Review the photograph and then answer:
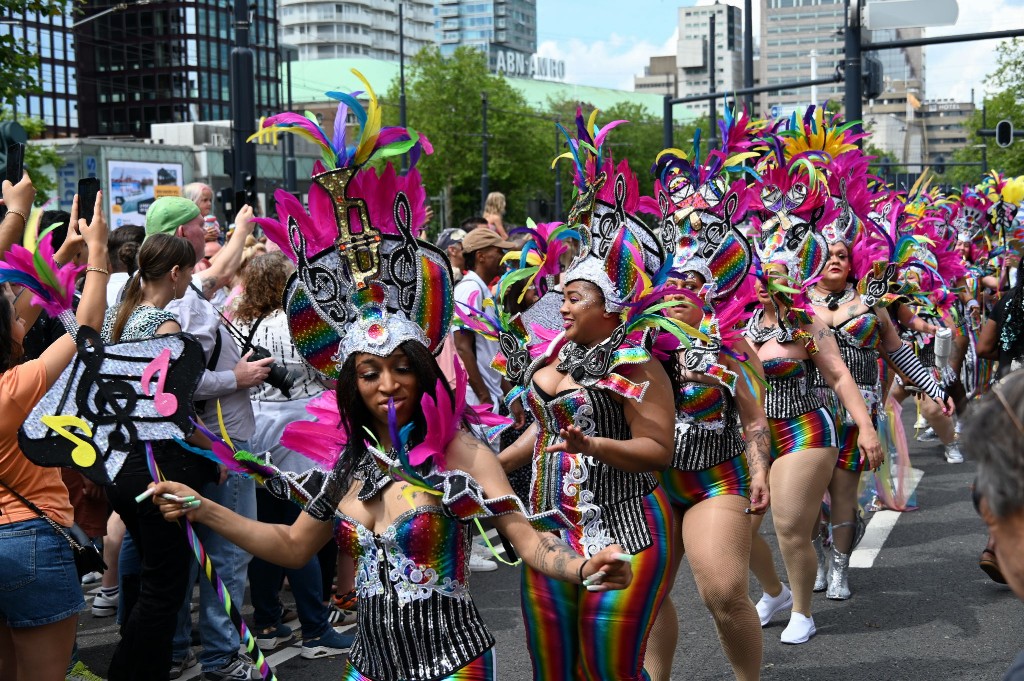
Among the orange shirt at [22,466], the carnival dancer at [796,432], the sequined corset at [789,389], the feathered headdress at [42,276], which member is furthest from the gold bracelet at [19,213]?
the sequined corset at [789,389]

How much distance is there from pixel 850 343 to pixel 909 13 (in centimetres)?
963

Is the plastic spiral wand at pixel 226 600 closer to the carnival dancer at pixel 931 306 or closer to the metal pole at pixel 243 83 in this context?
the carnival dancer at pixel 931 306

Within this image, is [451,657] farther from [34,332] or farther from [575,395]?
[34,332]

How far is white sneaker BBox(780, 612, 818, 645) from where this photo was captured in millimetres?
6145

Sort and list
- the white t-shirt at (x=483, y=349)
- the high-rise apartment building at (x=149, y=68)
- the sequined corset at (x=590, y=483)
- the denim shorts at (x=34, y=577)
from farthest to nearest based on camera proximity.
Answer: the high-rise apartment building at (x=149, y=68), the white t-shirt at (x=483, y=349), the sequined corset at (x=590, y=483), the denim shorts at (x=34, y=577)

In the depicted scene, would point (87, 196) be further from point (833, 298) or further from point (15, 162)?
point (833, 298)

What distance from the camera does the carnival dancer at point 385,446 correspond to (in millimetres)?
3350

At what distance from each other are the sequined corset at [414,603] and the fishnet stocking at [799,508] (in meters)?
2.99

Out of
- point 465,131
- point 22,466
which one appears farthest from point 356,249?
point 465,131

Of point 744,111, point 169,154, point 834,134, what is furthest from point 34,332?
point 169,154

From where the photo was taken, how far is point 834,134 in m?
8.07

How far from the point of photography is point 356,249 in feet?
11.8

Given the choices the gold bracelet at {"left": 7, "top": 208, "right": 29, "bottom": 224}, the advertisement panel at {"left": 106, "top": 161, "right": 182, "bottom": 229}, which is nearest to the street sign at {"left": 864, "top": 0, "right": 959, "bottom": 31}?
the gold bracelet at {"left": 7, "top": 208, "right": 29, "bottom": 224}

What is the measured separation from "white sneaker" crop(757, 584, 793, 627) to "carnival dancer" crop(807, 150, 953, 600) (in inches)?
21.9
